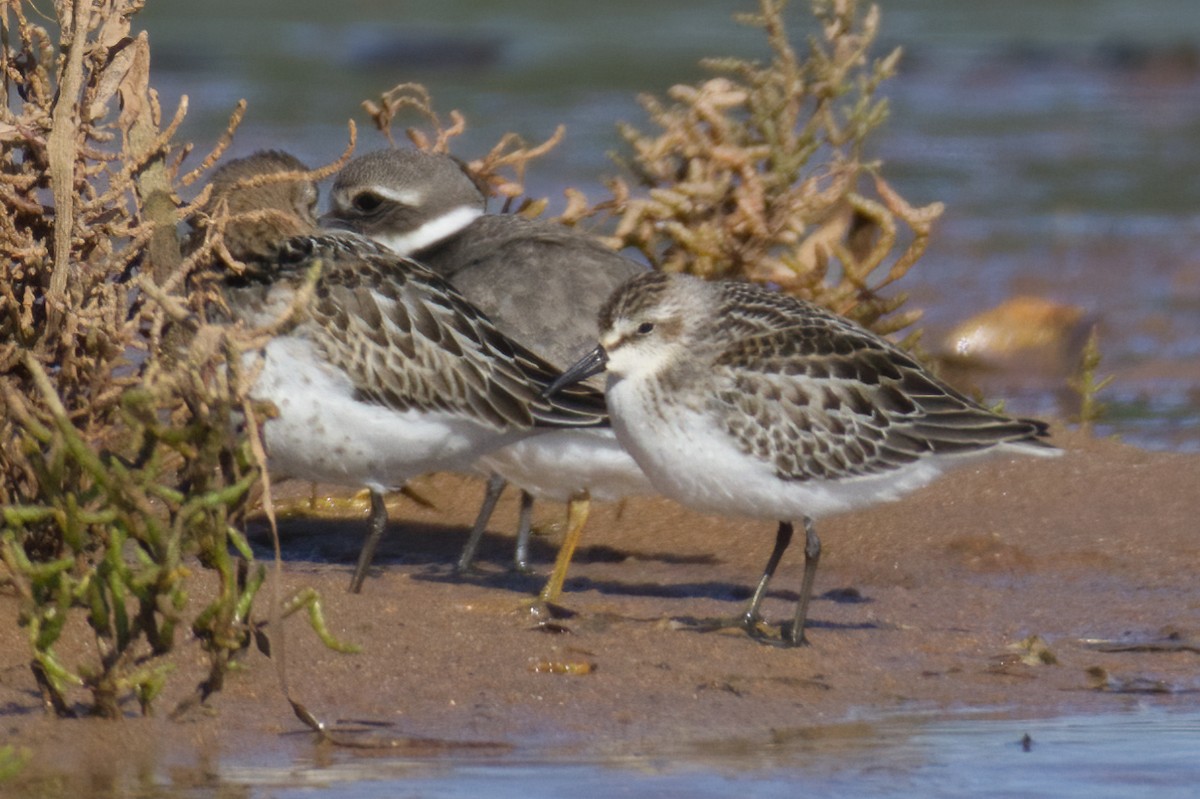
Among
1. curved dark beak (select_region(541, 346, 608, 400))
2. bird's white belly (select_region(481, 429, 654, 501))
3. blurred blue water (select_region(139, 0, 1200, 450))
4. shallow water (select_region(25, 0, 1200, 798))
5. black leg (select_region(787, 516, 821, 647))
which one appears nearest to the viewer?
shallow water (select_region(25, 0, 1200, 798))

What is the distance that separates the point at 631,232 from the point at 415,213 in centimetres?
112

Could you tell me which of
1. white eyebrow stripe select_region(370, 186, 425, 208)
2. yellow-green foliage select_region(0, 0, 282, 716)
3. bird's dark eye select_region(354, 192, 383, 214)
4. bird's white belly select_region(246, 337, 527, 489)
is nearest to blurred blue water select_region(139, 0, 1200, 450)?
white eyebrow stripe select_region(370, 186, 425, 208)

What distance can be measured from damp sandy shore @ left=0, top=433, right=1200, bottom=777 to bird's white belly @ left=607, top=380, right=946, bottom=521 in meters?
0.40

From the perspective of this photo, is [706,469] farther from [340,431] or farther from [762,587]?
[340,431]

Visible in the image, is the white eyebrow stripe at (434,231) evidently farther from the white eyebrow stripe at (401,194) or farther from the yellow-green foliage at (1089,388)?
the yellow-green foliage at (1089,388)

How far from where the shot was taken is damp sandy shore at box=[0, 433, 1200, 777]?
5.01 meters

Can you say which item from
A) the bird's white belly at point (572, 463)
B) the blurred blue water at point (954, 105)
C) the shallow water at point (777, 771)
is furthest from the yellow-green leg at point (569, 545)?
the blurred blue water at point (954, 105)

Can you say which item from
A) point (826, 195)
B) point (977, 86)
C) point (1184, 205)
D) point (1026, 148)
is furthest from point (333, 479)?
point (977, 86)

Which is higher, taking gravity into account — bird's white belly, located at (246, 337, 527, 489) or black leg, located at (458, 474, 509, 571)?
bird's white belly, located at (246, 337, 527, 489)

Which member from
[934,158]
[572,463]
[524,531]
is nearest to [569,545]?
[572,463]

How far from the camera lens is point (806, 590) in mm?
6055

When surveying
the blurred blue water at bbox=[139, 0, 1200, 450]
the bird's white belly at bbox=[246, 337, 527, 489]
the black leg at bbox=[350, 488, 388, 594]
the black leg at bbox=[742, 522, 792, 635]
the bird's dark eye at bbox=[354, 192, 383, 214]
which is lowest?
the blurred blue water at bbox=[139, 0, 1200, 450]

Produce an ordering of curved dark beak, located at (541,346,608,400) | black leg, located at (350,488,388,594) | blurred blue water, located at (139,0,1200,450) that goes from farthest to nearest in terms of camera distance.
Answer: blurred blue water, located at (139,0,1200,450) < black leg, located at (350,488,388,594) < curved dark beak, located at (541,346,608,400)

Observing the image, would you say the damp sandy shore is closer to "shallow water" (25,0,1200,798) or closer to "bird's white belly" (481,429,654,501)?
"shallow water" (25,0,1200,798)
